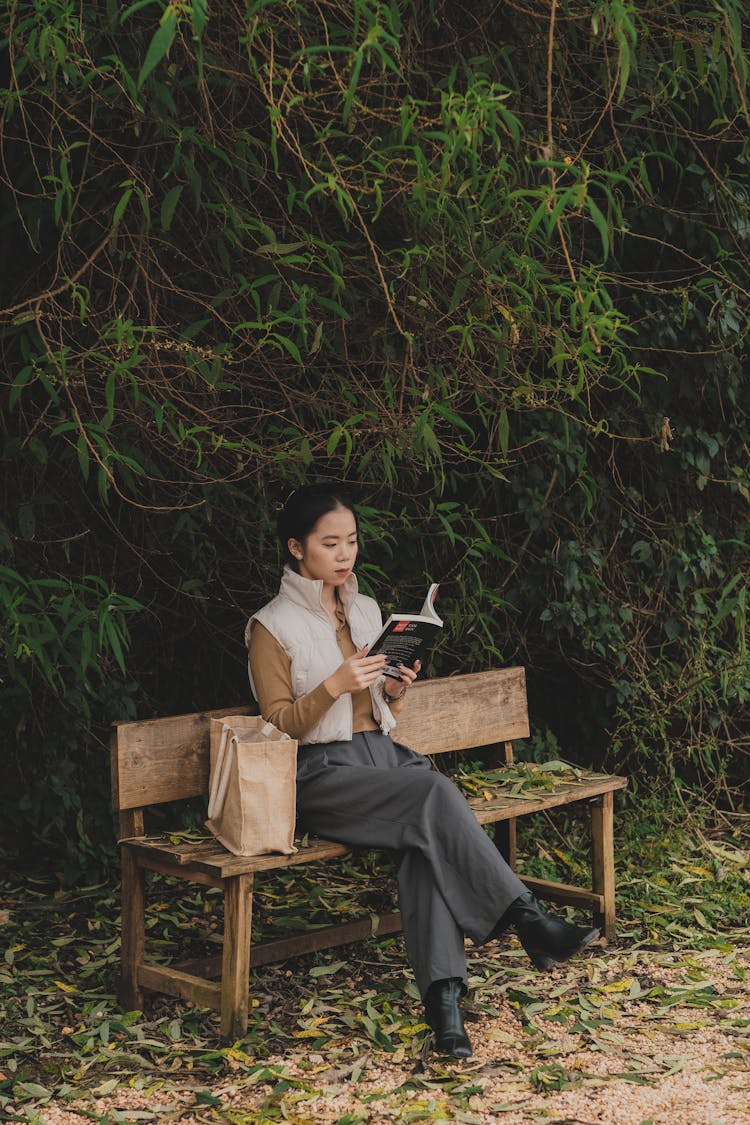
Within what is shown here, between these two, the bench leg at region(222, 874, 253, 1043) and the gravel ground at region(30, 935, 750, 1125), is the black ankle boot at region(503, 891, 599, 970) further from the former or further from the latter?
the bench leg at region(222, 874, 253, 1043)

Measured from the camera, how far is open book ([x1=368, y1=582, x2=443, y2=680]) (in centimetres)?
362

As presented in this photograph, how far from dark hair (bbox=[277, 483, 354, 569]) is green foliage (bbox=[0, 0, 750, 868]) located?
Answer: 5.6 inches

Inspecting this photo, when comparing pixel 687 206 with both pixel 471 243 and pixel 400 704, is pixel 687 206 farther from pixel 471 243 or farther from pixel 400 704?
pixel 400 704

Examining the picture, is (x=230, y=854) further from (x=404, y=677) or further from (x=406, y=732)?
(x=406, y=732)

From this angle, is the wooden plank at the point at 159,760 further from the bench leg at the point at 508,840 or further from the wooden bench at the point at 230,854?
the bench leg at the point at 508,840

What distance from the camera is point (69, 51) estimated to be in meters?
3.28

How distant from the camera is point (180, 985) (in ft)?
11.6

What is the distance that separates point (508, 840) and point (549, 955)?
98 cm

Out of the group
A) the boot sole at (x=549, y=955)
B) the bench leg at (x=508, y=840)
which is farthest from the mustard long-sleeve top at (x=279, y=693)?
the bench leg at (x=508, y=840)

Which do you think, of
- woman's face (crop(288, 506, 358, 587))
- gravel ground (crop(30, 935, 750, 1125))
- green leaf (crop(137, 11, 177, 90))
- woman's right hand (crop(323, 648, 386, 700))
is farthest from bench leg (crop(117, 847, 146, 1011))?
green leaf (crop(137, 11, 177, 90))

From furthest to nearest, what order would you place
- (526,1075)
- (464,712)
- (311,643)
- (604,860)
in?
(464,712) → (604,860) → (311,643) → (526,1075)

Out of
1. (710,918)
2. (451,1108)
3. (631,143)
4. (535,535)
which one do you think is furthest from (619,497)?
(451,1108)

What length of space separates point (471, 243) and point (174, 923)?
2.38m

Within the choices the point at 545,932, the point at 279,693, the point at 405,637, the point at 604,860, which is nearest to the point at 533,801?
the point at 604,860
